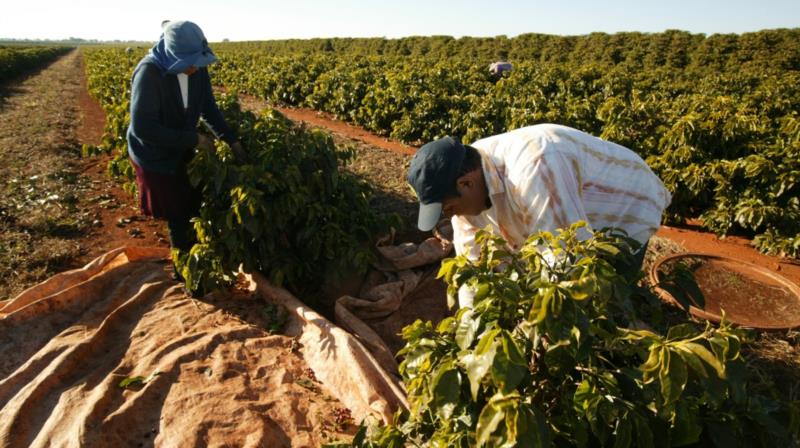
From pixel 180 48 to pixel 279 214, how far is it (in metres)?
1.21

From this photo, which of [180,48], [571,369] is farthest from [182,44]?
[571,369]

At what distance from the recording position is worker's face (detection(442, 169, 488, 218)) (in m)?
1.93

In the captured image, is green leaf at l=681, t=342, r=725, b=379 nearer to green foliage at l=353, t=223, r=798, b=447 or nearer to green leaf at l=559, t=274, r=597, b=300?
green foliage at l=353, t=223, r=798, b=447

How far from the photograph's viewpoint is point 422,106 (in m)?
9.67

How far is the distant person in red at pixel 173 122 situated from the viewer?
3.01m

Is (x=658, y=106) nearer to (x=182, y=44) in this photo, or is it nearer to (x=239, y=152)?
(x=239, y=152)

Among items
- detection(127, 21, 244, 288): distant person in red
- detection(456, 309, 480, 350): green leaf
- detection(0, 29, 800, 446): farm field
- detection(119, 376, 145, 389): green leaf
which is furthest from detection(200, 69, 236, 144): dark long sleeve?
detection(456, 309, 480, 350): green leaf

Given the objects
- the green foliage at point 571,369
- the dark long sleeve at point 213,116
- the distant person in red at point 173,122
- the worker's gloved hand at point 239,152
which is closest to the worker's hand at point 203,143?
the distant person in red at point 173,122

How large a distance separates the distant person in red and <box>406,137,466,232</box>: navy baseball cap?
1.95 m

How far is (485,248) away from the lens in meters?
1.50

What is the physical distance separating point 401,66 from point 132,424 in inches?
533

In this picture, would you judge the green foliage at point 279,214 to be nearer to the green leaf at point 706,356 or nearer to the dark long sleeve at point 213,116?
the dark long sleeve at point 213,116

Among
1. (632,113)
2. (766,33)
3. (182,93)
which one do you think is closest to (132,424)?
(182,93)

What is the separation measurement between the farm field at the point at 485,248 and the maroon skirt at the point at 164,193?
0.17 metres
